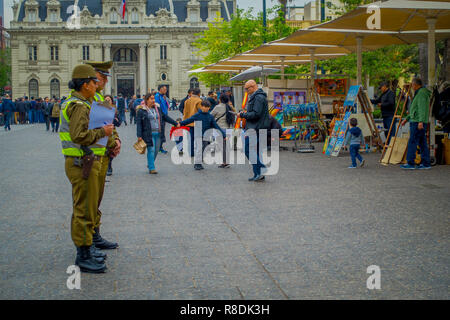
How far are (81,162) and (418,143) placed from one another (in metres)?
8.81

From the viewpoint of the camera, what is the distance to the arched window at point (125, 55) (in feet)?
293

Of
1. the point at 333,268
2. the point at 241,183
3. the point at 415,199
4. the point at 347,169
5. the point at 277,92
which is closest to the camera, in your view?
the point at 333,268

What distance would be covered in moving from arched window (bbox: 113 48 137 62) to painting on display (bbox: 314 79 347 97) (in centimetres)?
7289

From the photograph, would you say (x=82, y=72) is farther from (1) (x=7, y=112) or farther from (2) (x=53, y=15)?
(2) (x=53, y=15)

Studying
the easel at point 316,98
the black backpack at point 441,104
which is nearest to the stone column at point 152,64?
the easel at point 316,98

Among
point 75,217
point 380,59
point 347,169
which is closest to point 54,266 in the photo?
point 75,217

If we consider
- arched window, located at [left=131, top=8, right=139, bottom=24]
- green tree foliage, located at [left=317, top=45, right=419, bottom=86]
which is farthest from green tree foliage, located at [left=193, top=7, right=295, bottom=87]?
arched window, located at [left=131, top=8, right=139, bottom=24]

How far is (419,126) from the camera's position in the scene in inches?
473

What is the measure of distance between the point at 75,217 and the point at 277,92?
48.6 feet

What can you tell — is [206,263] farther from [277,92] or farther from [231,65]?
[231,65]

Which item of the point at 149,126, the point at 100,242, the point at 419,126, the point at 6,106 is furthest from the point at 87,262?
the point at 6,106

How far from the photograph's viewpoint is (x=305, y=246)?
6059 mm

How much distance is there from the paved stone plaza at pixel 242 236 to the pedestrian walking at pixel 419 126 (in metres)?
0.56

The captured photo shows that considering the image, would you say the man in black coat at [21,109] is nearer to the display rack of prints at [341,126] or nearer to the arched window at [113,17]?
the display rack of prints at [341,126]
